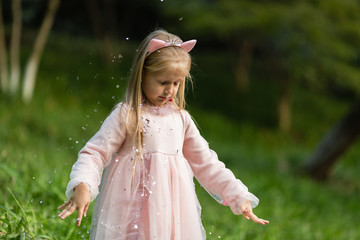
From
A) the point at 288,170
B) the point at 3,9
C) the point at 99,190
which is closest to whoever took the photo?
the point at 99,190

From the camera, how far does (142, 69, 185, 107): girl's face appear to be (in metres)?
2.19

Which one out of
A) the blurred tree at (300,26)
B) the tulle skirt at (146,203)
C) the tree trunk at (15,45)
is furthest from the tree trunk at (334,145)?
the tulle skirt at (146,203)

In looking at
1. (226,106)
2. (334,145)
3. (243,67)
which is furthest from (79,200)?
(243,67)

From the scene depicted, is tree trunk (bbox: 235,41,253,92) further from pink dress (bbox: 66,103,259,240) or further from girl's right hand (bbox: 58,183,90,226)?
girl's right hand (bbox: 58,183,90,226)

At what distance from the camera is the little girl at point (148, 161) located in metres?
2.15

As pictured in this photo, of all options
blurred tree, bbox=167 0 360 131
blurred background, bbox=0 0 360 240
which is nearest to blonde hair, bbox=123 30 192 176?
blurred background, bbox=0 0 360 240

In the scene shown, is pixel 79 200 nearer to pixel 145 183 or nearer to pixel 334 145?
pixel 145 183

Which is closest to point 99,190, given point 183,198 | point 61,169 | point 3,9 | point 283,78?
point 183,198

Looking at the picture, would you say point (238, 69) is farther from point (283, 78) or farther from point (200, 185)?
point (200, 185)

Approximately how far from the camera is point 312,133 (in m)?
13.2

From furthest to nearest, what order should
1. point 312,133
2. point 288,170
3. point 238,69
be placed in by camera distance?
point 238,69
point 312,133
point 288,170

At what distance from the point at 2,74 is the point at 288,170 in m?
5.21

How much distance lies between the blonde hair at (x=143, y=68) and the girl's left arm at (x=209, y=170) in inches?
10.2

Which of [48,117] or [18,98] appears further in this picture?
[18,98]
